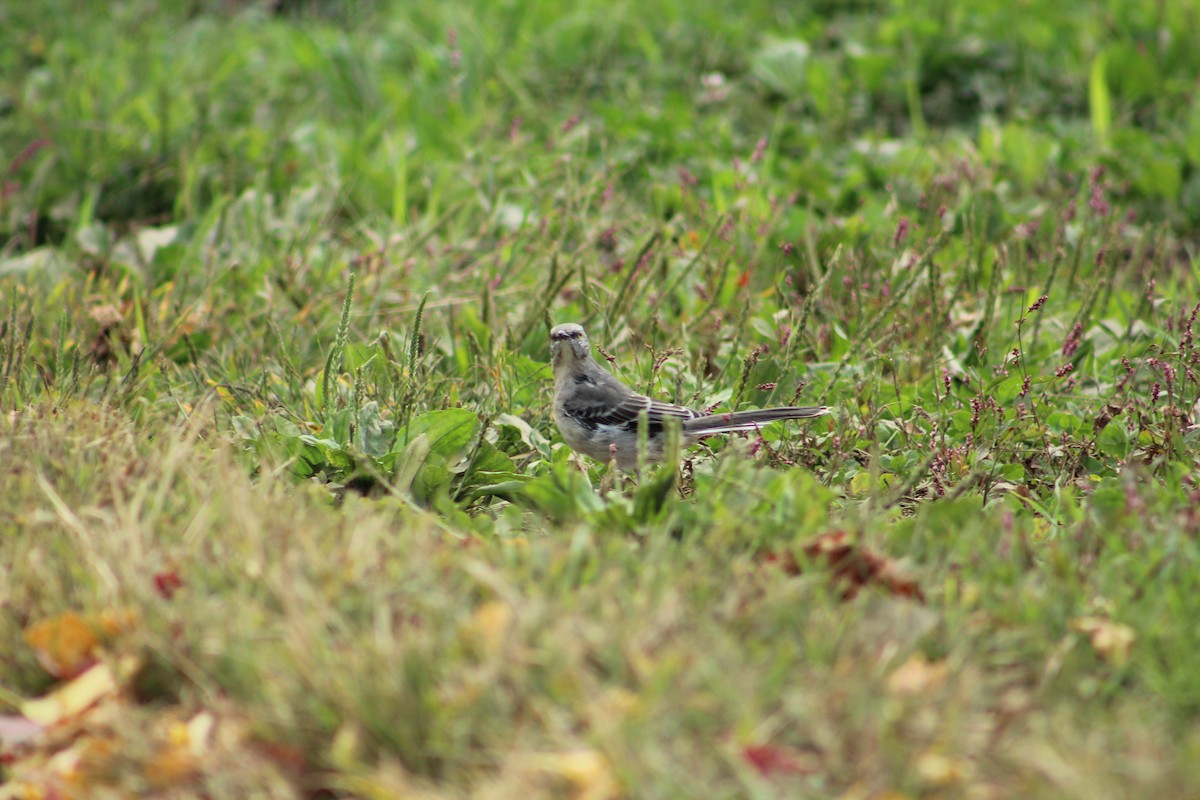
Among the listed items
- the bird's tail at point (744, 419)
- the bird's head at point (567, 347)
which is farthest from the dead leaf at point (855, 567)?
the bird's head at point (567, 347)

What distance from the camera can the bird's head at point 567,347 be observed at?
14.8 feet

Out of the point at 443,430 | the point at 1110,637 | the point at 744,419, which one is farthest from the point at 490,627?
the point at 744,419

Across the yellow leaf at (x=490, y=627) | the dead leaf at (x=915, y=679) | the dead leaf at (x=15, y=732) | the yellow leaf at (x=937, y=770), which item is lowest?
the dead leaf at (x=15, y=732)

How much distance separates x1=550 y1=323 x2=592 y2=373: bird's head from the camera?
4504 mm

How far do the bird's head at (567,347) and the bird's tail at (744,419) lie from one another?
1.84ft

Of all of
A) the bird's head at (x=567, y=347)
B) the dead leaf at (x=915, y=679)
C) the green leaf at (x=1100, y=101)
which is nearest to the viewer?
the dead leaf at (x=915, y=679)

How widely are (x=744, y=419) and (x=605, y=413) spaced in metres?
0.50

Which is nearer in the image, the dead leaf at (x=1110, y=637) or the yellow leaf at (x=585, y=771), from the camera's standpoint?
the yellow leaf at (x=585, y=771)

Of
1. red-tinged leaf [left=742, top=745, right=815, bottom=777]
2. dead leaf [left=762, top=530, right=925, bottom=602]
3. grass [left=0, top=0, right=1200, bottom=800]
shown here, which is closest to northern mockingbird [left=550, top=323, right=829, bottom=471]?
grass [left=0, top=0, right=1200, bottom=800]

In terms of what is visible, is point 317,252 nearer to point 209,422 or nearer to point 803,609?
point 209,422

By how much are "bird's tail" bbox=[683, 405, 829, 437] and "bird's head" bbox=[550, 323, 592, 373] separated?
56 centimetres

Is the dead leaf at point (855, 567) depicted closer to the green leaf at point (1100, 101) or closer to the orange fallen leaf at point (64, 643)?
the orange fallen leaf at point (64, 643)

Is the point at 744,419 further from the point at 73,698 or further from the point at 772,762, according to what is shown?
the point at 73,698

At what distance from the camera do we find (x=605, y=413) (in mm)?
4316
